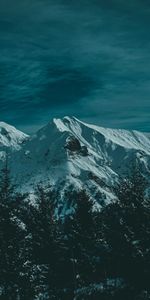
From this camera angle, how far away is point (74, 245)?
46594 millimetres

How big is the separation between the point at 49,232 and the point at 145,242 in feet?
27.2

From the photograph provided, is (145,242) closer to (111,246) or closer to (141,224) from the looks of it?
(141,224)

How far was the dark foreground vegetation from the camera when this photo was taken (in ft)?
139

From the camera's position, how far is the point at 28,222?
157ft

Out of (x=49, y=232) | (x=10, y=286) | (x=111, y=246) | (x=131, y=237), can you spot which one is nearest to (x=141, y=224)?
(x=131, y=237)

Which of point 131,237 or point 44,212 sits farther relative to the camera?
point 44,212

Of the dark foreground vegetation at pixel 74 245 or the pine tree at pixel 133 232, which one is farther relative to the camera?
the dark foreground vegetation at pixel 74 245

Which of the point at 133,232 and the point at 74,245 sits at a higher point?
the point at 74,245

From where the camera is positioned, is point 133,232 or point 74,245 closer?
point 133,232

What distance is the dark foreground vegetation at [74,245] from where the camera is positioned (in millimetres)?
42250

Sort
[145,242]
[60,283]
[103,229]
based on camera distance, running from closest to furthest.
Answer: [145,242], [60,283], [103,229]

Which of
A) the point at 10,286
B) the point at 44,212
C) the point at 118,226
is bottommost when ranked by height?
the point at 10,286

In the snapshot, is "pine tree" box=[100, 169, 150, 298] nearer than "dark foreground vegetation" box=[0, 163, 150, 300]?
Yes

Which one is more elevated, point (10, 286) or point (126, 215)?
point (126, 215)
